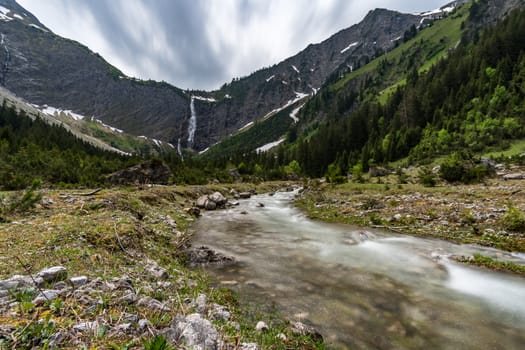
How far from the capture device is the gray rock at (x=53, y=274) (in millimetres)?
4452

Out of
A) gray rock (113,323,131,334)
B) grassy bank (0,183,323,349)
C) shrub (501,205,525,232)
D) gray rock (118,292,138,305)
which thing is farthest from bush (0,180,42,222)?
shrub (501,205,525,232)

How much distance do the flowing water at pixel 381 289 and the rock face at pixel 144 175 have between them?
34.1 meters

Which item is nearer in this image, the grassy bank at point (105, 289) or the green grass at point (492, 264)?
the grassy bank at point (105, 289)

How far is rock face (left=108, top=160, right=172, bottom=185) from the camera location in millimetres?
40781

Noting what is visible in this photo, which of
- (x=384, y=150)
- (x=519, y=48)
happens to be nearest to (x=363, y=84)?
(x=519, y=48)

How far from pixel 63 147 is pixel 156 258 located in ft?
281

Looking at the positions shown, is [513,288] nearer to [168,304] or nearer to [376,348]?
[376,348]

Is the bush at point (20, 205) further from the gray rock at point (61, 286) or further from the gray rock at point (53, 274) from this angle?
the gray rock at point (61, 286)

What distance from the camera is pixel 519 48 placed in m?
66.3

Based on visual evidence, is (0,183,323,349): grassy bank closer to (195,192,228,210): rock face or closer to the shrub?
(195,192,228,210): rock face

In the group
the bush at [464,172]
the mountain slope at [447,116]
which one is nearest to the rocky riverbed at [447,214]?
the bush at [464,172]

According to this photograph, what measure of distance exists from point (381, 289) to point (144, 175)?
45130 millimetres

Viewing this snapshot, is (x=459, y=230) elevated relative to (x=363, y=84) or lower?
lower

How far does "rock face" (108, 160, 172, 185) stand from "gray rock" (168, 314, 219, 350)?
41785 mm
